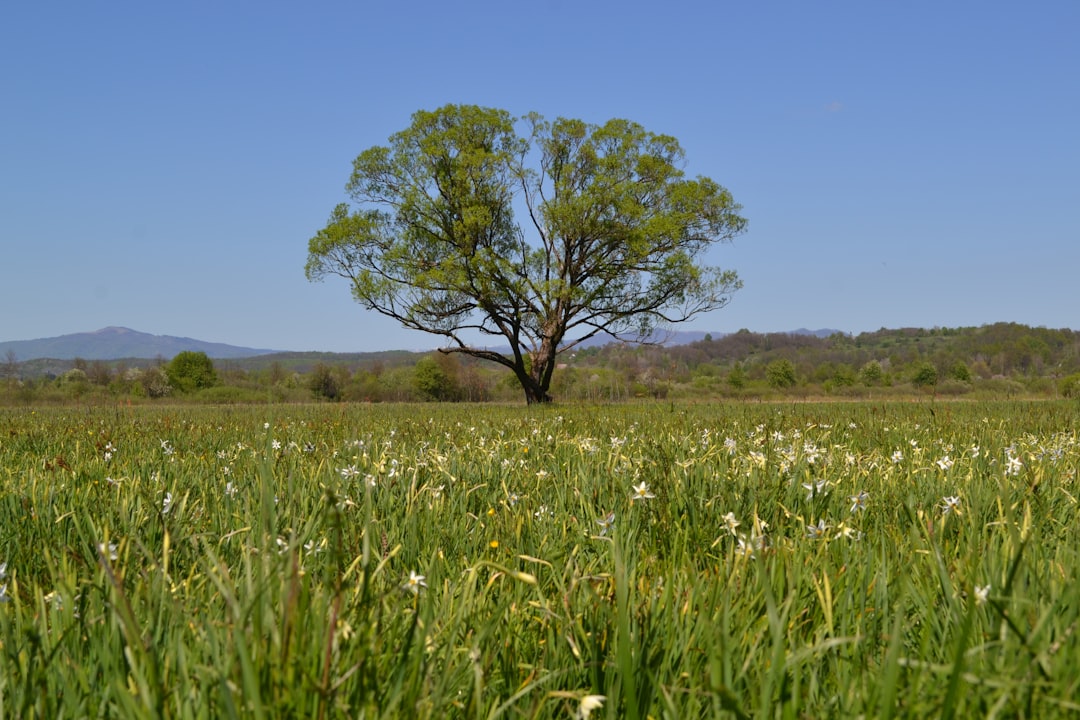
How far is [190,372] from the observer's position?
207 feet

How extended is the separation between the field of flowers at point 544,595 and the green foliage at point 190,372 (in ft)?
201

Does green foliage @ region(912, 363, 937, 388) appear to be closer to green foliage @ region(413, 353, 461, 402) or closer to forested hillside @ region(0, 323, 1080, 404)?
forested hillside @ region(0, 323, 1080, 404)

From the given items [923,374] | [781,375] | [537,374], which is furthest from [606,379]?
[923,374]

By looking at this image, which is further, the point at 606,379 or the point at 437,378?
the point at 437,378

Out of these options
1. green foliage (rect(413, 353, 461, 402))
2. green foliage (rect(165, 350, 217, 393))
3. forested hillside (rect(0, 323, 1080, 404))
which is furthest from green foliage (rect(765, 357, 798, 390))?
green foliage (rect(165, 350, 217, 393))

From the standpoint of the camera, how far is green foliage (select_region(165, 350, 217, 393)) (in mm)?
60275

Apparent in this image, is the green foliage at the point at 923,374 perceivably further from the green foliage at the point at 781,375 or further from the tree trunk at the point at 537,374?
the tree trunk at the point at 537,374

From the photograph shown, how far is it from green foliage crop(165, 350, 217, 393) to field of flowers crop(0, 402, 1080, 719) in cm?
6117

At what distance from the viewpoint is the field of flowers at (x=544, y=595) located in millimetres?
1279

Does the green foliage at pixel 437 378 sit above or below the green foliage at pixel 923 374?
below

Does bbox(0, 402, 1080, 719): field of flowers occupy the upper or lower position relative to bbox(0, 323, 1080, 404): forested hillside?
lower

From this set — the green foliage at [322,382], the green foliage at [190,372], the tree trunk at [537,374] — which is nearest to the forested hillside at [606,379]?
the green foliage at [322,382]

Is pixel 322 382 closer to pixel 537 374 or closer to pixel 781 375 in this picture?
pixel 537 374

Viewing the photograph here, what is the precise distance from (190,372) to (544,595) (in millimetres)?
68283
